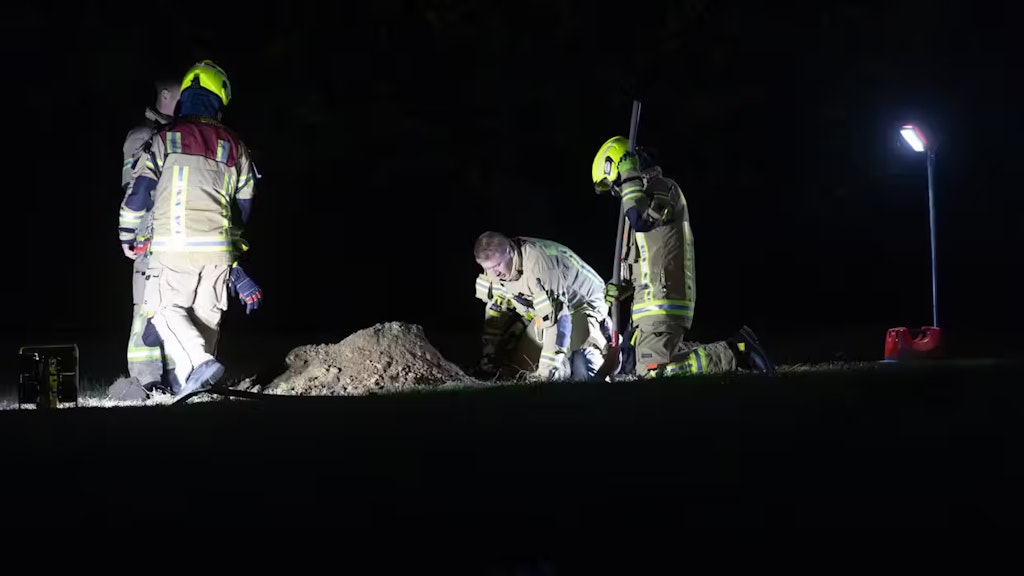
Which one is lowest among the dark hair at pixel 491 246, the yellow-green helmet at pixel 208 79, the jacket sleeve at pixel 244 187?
the dark hair at pixel 491 246

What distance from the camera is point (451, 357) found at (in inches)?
587

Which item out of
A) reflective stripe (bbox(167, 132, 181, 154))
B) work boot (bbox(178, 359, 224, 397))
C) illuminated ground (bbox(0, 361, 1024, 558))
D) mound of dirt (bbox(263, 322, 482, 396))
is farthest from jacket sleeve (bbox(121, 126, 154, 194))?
illuminated ground (bbox(0, 361, 1024, 558))

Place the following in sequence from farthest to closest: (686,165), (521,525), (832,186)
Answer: (832,186)
(686,165)
(521,525)

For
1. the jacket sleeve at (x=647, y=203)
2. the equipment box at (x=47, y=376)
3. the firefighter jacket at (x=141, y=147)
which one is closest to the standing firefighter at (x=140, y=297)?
the firefighter jacket at (x=141, y=147)

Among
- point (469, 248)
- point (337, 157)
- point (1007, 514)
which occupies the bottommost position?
point (1007, 514)

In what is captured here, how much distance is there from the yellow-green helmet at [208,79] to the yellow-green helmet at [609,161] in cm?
326

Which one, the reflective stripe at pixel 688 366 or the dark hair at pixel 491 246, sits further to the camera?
the dark hair at pixel 491 246

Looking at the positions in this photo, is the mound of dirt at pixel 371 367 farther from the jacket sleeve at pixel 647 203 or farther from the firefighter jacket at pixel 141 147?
the jacket sleeve at pixel 647 203

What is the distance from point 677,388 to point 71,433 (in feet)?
13.3

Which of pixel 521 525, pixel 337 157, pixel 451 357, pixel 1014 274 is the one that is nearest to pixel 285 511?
pixel 521 525

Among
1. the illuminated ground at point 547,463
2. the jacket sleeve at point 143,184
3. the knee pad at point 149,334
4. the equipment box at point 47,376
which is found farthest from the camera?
the knee pad at point 149,334

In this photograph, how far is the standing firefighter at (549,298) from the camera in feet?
37.6

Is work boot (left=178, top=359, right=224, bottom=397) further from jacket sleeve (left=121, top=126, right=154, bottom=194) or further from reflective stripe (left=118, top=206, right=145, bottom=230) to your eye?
jacket sleeve (left=121, top=126, right=154, bottom=194)

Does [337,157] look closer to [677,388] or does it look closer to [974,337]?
[974,337]
